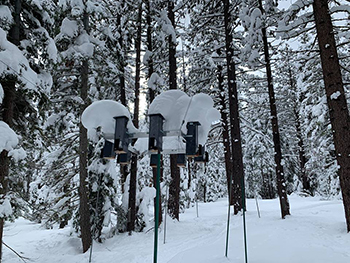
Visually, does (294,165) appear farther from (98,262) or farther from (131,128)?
(131,128)

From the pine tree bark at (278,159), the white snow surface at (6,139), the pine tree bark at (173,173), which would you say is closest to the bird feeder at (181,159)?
the white snow surface at (6,139)

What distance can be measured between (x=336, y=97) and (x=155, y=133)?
4966mm

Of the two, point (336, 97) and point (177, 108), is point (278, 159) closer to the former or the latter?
point (336, 97)

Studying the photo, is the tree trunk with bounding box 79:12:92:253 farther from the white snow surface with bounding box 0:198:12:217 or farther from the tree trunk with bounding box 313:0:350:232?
the tree trunk with bounding box 313:0:350:232

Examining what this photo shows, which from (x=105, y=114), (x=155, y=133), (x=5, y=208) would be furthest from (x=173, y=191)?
(x=155, y=133)

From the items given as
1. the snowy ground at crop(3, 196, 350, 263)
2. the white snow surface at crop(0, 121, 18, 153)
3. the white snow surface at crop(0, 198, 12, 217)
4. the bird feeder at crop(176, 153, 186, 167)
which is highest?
the white snow surface at crop(0, 121, 18, 153)

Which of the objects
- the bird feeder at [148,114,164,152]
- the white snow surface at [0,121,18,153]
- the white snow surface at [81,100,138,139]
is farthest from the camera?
the white snow surface at [0,121,18,153]

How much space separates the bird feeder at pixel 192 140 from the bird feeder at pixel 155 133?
40 centimetres

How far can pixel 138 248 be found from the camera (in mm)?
7406

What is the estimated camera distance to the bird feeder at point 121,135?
10.4ft

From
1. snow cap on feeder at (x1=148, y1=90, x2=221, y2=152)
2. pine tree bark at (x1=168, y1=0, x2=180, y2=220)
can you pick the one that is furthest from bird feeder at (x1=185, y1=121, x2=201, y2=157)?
pine tree bark at (x1=168, y1=0, x2=180, y2=220)

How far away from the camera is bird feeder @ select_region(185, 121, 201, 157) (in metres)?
3.28

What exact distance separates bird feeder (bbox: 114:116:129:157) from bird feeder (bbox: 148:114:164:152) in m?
0.41

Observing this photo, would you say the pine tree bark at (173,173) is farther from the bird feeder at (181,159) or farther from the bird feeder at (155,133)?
the bird feeder at (155,133)
